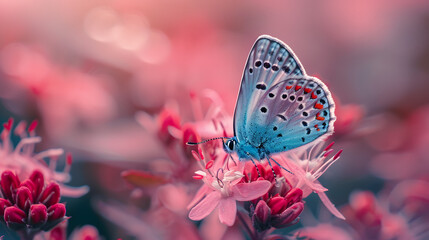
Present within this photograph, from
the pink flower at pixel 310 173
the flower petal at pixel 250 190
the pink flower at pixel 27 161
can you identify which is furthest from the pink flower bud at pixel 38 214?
the pink flower at pixel 310 173

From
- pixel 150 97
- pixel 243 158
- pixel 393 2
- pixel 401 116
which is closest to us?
pixel 243 158

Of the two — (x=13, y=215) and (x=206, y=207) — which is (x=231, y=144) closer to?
(x=206, y=207)

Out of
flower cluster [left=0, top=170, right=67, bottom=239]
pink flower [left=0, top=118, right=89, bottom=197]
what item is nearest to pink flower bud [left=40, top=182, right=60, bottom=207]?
flower cluster [left=0, top=170, right=67, bottom=239]

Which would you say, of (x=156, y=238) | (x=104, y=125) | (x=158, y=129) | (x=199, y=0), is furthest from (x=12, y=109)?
(x=199, y=0)

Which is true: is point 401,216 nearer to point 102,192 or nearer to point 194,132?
point 194,132

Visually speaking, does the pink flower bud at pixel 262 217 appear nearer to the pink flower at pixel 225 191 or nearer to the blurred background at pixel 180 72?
the pink flower at pixel 225 191
